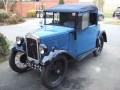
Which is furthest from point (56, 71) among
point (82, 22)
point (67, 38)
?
point (82, 22)

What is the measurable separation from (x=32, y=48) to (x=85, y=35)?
2.03m

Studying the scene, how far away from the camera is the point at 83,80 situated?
211 inches

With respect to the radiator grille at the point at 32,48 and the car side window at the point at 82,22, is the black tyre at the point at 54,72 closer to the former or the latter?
the radiator grille at the point at 32,48

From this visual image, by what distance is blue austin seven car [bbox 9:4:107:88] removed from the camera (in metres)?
4.93

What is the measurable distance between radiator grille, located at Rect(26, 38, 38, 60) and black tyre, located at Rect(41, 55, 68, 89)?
557mm

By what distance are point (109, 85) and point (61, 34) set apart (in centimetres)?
187

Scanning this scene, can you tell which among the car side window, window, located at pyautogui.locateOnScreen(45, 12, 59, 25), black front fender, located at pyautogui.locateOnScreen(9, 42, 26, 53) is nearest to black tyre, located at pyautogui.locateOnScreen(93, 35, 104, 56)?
the car side window

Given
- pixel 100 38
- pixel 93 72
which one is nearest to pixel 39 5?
pixel 100 38

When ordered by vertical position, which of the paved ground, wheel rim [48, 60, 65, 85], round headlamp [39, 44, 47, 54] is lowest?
the paved ground

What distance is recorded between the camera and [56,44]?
5355 mm

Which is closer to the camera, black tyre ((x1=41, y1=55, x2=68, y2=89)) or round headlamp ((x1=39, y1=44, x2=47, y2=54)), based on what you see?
black tyre ((x1=41, y1=55, x2=68, y2=89))

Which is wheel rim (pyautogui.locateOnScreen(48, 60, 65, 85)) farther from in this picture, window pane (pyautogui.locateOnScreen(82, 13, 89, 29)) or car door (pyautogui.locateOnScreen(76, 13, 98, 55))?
window pane (pyautogui.locateOnScreen(82, 13, 89, 29))

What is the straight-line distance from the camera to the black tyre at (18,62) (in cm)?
557

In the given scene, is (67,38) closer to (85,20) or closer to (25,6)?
(85,20)
